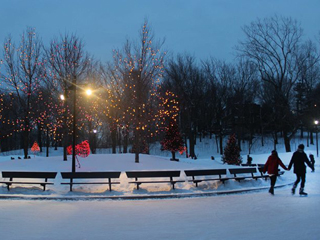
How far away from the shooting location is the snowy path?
6.63m

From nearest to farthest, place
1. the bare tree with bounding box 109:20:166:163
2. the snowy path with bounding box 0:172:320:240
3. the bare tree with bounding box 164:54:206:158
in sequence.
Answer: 1. the snowy path with bounding box 0:172:320:240
2. the bare tree with bounding box 109:20:166:163
3. the bare tree with bounding box 164:54:206:158

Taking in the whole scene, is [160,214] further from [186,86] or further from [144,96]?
[186,86]

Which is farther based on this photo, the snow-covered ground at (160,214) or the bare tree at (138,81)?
the bare tree at (138,81)

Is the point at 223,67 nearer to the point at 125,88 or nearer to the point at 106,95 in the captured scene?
the point at 106,95

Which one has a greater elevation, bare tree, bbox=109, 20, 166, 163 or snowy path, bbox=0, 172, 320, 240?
bare tree, bbox=109, 20, 166, 163

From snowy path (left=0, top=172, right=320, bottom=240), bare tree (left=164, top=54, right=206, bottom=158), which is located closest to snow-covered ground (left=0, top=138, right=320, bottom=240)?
snowy path (left=0, top=172, right=320, bottom=240)

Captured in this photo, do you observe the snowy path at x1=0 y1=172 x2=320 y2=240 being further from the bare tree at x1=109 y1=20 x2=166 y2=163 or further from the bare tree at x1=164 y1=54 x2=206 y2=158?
the bare tree at x1=164 y1=54 x2=206 y2=158

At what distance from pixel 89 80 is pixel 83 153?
1496 cm

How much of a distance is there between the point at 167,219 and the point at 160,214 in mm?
716

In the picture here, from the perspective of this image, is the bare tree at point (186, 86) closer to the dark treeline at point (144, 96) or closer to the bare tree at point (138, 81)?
the dark treeline at point (144, 96)

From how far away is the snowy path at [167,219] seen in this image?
663 centimetres

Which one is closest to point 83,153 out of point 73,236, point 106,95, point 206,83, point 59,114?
point 59,114

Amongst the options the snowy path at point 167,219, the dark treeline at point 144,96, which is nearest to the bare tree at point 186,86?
the dark treeline at point 144,96

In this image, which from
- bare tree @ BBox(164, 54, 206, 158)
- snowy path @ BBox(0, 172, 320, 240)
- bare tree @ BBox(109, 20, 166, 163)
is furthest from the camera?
bare tree @ BBox(164, 54, 206, 158)
